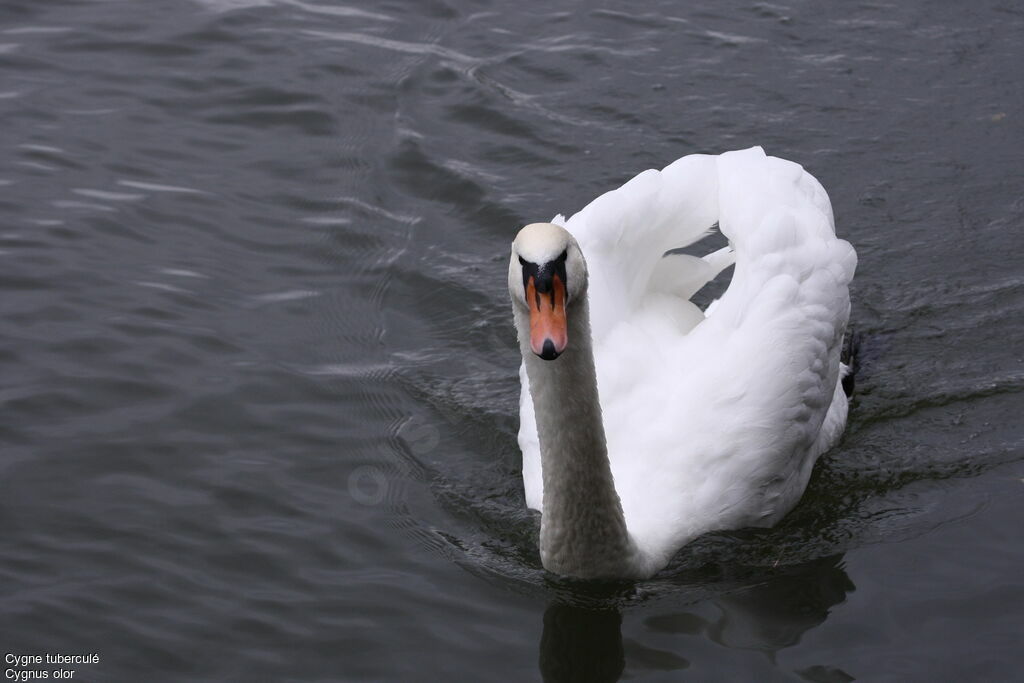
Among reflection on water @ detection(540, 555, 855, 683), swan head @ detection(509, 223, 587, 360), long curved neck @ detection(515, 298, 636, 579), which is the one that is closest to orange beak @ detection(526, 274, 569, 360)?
swan head @ detection(509, 223, 587, 360)

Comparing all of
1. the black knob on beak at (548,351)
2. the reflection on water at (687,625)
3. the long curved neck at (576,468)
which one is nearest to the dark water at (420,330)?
the reflection on water at (687,625)

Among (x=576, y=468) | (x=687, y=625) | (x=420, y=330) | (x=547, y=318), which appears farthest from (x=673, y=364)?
(x=420, y=330)

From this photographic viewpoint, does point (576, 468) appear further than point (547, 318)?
Yes

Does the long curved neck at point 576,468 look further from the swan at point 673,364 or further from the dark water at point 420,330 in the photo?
the dark water at point 420,330

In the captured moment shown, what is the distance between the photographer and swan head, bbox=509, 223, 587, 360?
5.08 meters

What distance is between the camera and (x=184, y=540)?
6379 millimetres

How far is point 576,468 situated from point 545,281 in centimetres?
98

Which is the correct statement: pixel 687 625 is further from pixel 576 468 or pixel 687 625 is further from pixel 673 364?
pixel 673 364

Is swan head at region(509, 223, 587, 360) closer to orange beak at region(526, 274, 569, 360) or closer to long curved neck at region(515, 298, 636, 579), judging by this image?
orange beak at region(526, 274, 569, 360)

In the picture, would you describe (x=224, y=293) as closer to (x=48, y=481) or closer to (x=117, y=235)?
(x=117, y=235)

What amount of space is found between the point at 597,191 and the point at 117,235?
3.15 m

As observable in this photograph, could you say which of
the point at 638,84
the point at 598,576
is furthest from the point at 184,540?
the point at 638,84

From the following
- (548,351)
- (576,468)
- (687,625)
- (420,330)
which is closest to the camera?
(548,351)

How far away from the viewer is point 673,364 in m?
6.63
